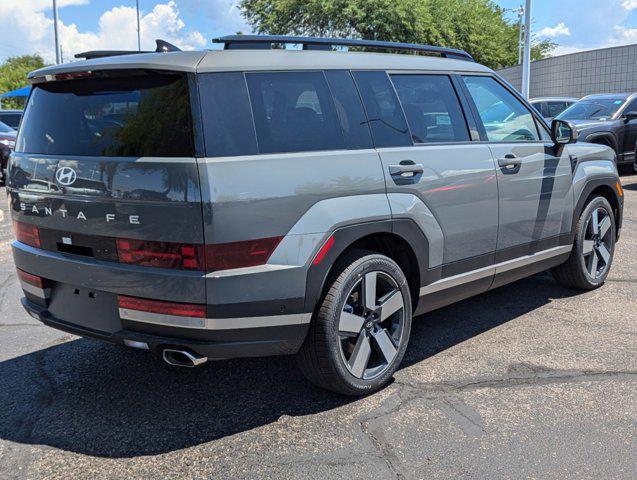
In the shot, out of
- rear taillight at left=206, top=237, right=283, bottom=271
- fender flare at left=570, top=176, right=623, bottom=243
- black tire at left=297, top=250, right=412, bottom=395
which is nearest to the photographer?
rear taillight at left=206, top=237, right=283, bottom=271

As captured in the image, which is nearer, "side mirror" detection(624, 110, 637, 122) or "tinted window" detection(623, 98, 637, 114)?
"side mirror" detection(624, 110, 637, 122)

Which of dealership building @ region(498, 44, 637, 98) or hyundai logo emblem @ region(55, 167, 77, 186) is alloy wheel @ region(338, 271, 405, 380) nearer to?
hyundai logo emblem @ region(55, 167, 77, 186)

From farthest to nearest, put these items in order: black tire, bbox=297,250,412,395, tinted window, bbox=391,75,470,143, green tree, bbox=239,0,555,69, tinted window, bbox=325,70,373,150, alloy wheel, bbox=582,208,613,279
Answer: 1. green tree, bbox=239,0,555,69
2. alloy wheel, bbox=582,208,613,279
3. tinted window, bbox=391,75,470,143
4. tinted window, bbox=325,70,373,150
5. black tire, bbox=297,250,412,395

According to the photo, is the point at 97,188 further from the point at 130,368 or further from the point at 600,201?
the point at 600,201

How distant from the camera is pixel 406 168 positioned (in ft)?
11.8

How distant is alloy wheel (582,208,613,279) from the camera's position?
536 cm

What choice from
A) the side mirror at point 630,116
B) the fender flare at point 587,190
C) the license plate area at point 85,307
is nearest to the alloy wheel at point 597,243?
the fender flare at point 587,190

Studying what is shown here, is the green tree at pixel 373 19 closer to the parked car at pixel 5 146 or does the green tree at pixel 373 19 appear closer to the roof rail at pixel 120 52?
the parked car at pixel 5 146

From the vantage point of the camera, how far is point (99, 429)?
10.7 ft

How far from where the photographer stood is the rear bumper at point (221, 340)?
118 inches

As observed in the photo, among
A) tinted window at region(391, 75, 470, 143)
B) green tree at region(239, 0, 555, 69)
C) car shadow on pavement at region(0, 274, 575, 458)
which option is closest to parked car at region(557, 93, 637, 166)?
tinted window at region(391, 75, 470, 143)

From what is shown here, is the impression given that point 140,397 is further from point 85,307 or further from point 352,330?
point 352,330

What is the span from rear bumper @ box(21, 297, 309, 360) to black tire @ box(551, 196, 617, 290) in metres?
3.02

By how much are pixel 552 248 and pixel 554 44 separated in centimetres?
6559
